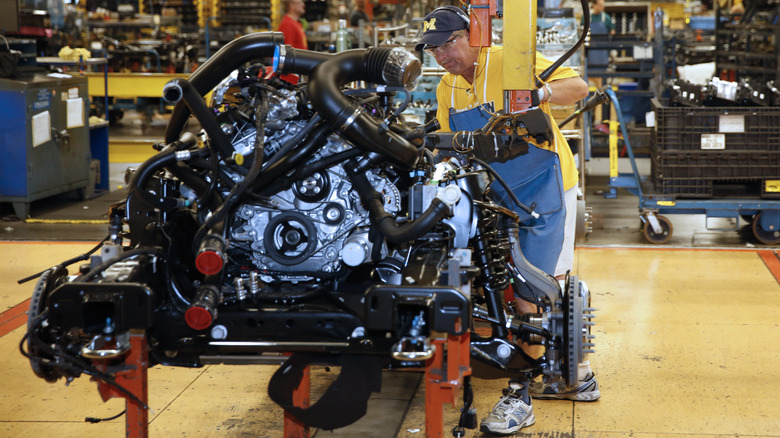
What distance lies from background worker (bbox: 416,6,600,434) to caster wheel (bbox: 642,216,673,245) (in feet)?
11.1

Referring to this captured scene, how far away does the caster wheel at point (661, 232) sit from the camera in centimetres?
719

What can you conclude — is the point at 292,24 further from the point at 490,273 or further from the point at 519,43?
the point at 490,273

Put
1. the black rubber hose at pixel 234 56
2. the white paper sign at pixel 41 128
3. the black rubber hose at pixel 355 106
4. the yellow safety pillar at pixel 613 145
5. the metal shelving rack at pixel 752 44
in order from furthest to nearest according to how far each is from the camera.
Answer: the metal shelving rack at pixel 752 44, the white paper sign at pixel 41 128, the yellow safety pillar at pixel 613 145, the black rubber hose at pixel 234 56, the black rubber hose at pixel 355 106

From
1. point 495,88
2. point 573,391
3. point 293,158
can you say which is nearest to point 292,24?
point 495,88

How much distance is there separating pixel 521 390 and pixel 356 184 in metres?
1.27

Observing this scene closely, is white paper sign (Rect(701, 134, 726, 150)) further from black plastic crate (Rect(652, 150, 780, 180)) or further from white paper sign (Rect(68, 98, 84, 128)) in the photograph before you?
white paper sign (Rect(68, 98, 84, 128))

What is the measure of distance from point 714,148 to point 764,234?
835 mm

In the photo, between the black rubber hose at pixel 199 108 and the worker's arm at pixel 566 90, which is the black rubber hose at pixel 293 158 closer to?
the black rubber hose at pixel 199 108

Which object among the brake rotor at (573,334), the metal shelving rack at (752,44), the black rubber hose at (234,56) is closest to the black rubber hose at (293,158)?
the black rubber hose at (234,56)

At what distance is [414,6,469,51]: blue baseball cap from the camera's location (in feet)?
12.1

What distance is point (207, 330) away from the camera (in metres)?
2.94

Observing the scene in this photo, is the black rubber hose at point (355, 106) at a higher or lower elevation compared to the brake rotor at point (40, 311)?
higher

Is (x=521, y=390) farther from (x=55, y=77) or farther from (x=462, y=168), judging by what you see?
(x=55, y=77)

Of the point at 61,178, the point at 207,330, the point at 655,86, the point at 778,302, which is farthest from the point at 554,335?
the point at 655,86
